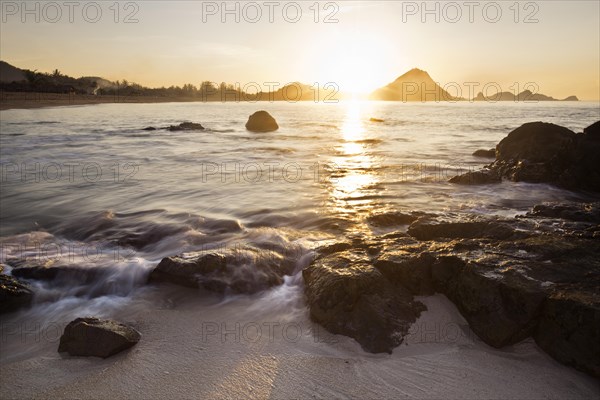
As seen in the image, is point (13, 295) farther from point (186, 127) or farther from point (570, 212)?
point (186, 127)

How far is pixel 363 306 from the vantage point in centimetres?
433

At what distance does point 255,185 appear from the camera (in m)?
12.5

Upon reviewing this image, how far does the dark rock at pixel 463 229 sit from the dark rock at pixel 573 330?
6.49ft

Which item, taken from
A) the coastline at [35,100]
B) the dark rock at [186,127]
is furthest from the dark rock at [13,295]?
the coastline at [35,100]

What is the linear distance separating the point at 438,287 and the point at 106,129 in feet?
111

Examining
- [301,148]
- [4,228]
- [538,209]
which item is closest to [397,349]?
[538,209]

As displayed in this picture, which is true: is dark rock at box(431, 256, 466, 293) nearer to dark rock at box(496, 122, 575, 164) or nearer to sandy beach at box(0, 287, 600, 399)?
sandy beach at box(0, 287, 600, 399)

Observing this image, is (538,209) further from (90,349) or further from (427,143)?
(427,143)

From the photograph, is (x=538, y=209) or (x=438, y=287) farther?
(x=538, y=209)

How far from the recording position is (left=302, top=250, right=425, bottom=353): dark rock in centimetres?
409

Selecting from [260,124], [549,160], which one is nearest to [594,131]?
[549,160]

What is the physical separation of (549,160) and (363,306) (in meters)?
10.7

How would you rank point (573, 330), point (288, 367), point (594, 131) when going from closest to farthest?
point (573, 330), point (288, 367), point (594, 131)

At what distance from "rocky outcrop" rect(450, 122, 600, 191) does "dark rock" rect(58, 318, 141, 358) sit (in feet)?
34.4
